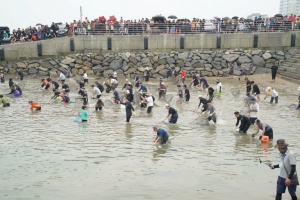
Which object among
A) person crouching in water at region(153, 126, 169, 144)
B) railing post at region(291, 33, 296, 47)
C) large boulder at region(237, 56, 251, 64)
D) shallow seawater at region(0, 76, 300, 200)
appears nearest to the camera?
shallow seawater at region(0, 76, 300, 200)

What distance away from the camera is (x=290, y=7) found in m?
96.1

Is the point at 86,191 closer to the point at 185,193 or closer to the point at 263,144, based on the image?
the point at 185,193

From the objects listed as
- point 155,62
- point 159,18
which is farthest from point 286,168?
point 159,18

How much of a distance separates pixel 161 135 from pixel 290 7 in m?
93.5

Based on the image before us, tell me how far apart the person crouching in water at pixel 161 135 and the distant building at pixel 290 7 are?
79.4 m

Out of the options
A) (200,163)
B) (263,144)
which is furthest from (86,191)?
(263,144)

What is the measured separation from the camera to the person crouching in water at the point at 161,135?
42.3 feet

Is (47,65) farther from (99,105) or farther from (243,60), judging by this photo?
(243,60)

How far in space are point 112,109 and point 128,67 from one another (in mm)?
15609

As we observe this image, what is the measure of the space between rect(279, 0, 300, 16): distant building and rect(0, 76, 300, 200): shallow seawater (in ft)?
251

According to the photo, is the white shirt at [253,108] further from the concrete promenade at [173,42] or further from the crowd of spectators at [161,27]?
the crowd of spectators at [161,27]

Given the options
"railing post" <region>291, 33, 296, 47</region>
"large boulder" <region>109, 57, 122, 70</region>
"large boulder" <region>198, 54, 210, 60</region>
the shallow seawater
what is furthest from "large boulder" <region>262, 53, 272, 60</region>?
the shallow seawater

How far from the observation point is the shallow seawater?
9312 mm

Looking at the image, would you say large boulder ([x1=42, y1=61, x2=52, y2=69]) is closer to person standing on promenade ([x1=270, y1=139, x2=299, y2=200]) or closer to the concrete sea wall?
the concrete sea wall
